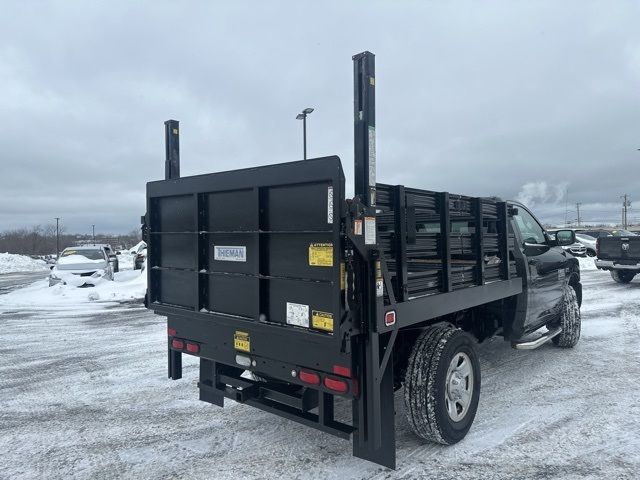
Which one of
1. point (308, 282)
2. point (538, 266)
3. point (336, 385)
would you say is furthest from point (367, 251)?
point (538, 266)

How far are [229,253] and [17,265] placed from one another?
39700 millimetres

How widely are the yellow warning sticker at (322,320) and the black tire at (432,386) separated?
0.95 metres

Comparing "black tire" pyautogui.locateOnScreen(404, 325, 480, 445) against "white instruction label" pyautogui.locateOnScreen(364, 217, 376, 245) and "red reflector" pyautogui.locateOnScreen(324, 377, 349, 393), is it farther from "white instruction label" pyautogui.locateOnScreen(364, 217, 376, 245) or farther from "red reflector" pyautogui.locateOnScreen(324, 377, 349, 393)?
"white instruction label" pyautogui.locateOnScreen(364, 217, 376, 245)

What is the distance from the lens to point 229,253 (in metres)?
3.65

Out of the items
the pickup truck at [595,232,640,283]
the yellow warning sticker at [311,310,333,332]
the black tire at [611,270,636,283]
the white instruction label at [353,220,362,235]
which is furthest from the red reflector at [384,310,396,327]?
the black tire at [611,270,636,283]

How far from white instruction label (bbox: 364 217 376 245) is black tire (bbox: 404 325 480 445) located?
1.17 metres

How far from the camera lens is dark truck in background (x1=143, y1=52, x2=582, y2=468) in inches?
118

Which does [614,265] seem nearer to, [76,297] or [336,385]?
[336,385]

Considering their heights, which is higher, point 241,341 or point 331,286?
point 331,286

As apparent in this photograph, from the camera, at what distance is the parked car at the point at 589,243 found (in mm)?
29609

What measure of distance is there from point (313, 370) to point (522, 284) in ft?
9.80

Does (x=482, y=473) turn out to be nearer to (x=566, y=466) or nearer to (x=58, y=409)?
(x=566, y=466)

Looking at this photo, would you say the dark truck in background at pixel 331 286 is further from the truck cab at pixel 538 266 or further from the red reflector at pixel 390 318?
the truck cab at pixel 538 266

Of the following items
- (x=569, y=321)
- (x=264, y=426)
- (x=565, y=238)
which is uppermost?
(x=565, y=238)
